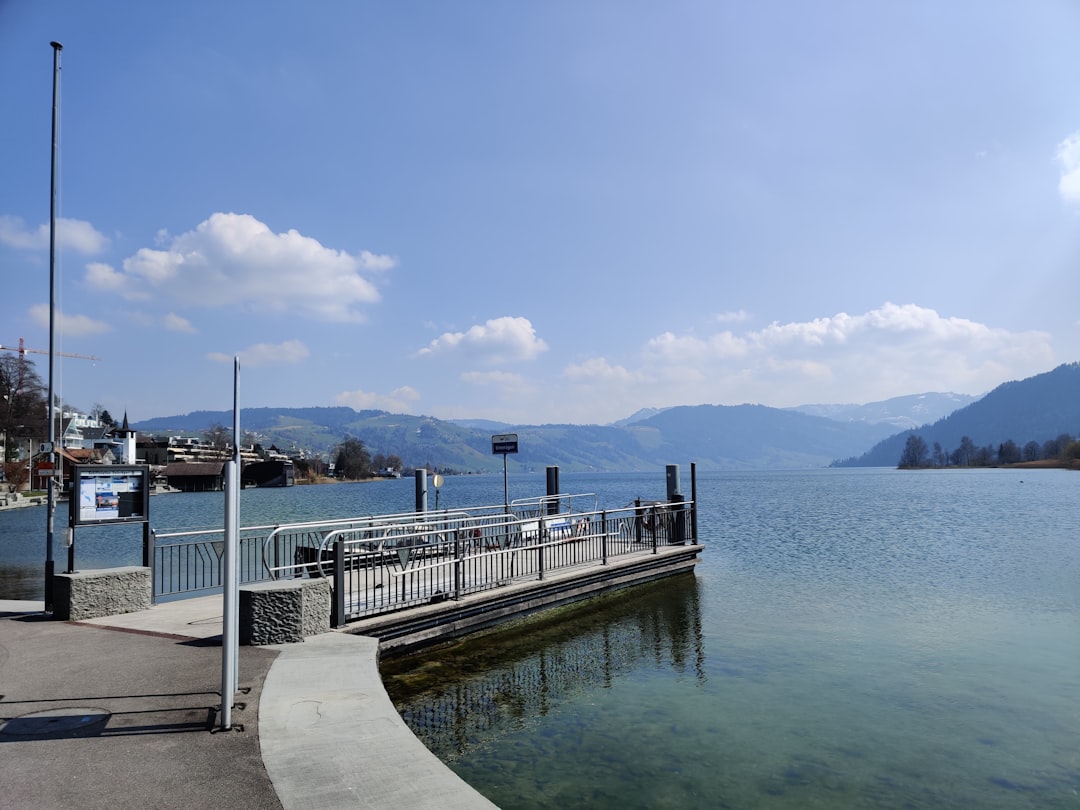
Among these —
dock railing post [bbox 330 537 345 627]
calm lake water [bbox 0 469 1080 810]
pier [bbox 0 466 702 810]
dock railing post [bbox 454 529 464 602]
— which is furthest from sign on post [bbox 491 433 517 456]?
dock railing post [bbox 330 537 345 627]

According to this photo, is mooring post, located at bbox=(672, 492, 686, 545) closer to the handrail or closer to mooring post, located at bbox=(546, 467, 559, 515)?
the handrail

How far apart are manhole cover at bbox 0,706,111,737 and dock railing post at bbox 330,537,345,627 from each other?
11.8ft

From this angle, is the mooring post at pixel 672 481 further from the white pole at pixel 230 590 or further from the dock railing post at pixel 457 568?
the white pole at pixel 230 590

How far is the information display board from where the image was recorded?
1106 cm

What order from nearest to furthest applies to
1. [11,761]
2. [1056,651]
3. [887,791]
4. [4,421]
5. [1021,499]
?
[11,761], [887,791], [1056,651], [1021,499], [4,421]

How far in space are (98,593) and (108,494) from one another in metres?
1.57

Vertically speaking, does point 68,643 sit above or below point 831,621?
above

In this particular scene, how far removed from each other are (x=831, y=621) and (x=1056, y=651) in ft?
12.9

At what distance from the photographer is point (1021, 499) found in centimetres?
6444

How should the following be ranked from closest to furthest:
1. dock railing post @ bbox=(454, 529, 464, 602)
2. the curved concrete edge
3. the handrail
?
the curved concrete edge → the handrail → dock railing post @ bbox=(454, 529, 464, 602)

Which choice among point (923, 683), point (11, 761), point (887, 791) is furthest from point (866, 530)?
point (11, 761)

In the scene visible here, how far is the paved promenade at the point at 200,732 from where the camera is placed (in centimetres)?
483

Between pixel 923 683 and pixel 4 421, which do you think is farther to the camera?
pixel 4 421

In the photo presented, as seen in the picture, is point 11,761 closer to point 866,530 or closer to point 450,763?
point 450,763
